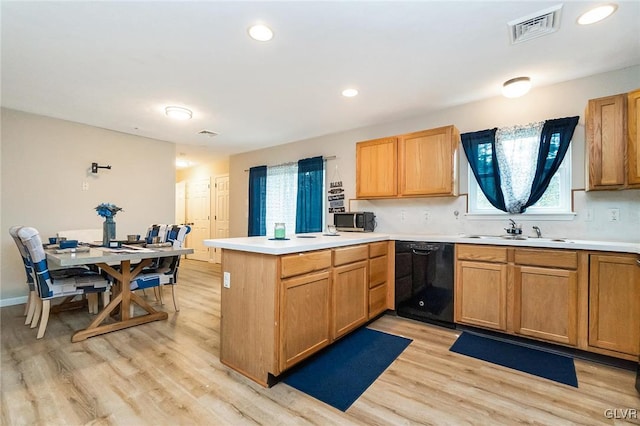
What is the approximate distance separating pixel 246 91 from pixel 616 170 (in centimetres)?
348

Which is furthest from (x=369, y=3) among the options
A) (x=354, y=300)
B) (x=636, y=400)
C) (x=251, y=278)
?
(x=636, y=400)

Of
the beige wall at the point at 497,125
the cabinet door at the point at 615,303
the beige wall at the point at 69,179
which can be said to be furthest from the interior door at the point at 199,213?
the cabinet door at the point at 615,303

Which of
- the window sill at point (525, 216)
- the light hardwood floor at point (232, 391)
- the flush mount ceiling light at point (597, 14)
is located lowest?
the light hardwood floor at point (232, 391)

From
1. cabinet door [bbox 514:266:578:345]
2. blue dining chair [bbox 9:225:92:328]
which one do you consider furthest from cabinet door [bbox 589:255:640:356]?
blue dining chair [bbox 9:225:92:328]

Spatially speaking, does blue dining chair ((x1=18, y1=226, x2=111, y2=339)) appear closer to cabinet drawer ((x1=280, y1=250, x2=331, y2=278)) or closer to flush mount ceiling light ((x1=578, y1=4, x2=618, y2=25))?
cabinet drawer ((x1=280, y1=250, x2=331, y2=278))

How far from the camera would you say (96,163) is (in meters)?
4.40

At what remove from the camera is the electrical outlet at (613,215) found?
8.53 ft

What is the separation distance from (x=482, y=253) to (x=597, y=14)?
1.93 m

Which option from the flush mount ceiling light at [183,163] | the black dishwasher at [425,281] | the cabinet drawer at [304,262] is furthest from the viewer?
the flush mount ceiling light at [183,163]

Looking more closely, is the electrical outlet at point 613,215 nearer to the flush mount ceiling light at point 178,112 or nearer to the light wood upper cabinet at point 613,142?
the light wood upper cabinet at point 613,142

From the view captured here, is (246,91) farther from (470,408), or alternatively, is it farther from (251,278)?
(470,408)

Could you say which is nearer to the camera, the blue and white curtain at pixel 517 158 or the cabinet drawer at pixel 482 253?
the cabinet drawer at pixel 482 253

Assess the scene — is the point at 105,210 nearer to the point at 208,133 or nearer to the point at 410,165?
the point at 208,133

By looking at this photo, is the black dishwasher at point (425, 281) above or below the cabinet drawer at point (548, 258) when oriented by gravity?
below
